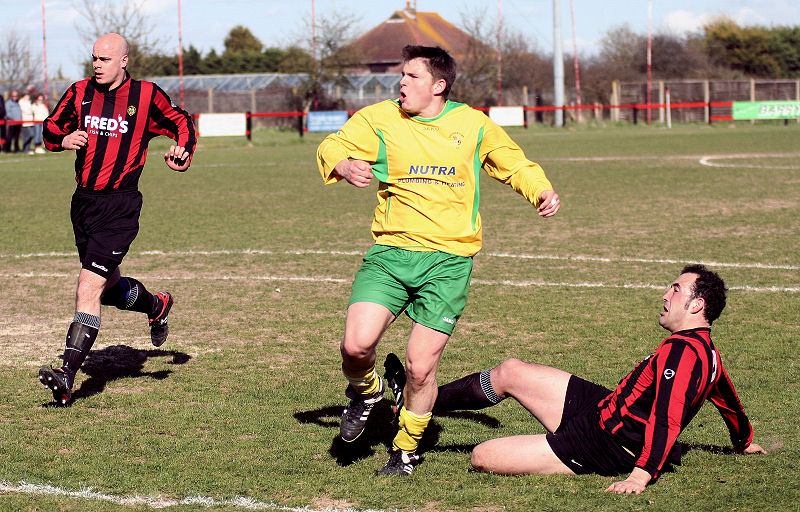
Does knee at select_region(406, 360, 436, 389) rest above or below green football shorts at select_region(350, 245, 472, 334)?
below

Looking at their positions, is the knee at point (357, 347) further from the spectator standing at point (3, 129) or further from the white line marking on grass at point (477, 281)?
the spectator standing at point (3, 129)

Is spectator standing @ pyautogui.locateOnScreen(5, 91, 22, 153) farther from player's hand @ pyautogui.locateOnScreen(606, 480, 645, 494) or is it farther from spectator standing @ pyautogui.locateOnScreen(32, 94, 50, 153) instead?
player's hand @ pyautogui.locateOnScreen(606, 480, 645, 494)

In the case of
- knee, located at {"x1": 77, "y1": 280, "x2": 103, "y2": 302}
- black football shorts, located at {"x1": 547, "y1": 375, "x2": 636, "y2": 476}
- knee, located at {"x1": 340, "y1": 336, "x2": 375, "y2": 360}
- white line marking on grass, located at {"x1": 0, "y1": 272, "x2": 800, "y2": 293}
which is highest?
knee, located at {"x1": 77, "y1": 280, "x2": 103, "y2": 302}

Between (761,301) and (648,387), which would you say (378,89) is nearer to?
(761,301)

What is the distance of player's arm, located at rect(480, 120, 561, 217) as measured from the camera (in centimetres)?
536

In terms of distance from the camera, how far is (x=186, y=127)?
7117 mm

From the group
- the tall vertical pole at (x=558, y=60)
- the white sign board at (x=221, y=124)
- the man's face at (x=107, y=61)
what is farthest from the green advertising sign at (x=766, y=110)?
the man's face at (x=107, y=61)

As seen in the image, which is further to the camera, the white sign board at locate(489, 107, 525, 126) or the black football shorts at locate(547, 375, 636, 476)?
the white sign board at locate(489, 107, 525, 126)

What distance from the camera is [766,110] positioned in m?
48.2

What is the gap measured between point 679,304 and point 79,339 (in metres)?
3.79

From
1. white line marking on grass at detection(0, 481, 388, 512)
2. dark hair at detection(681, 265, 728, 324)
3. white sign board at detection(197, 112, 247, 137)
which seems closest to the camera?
white line marking on grass at detection(0, 481, 388, 512)

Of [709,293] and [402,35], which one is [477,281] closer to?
[709,293]

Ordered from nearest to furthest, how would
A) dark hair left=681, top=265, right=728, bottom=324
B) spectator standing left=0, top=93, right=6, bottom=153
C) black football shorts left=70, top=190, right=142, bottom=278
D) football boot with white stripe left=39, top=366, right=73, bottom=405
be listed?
dark hair left=681, top=265, right=728, bottom=324
football boot with white stripe left=39, top=366, right=73, bottom=405
black football shorts left=70, top=190, right=142, bottom=278
spectator standing left=0, top=93, right=6, bottom=153

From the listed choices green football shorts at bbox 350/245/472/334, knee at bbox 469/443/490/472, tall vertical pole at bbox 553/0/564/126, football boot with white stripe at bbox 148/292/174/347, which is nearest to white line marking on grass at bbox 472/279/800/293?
football boot with white stripe at bbox 148/292/174/347
